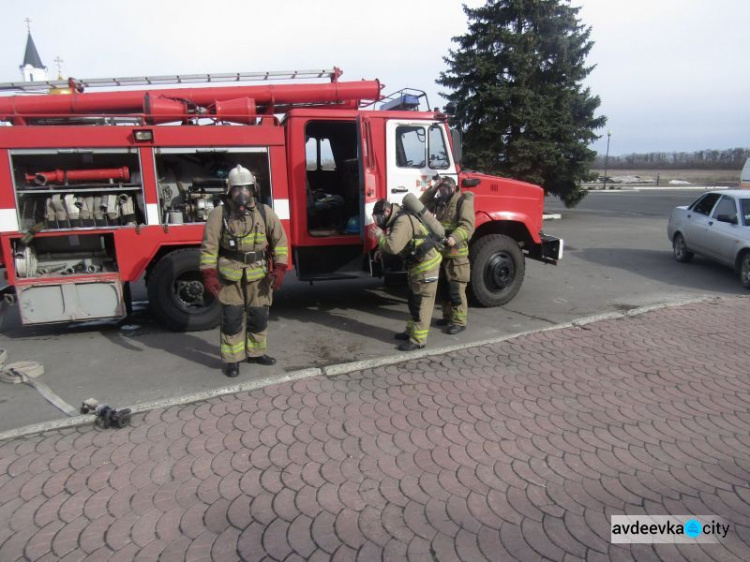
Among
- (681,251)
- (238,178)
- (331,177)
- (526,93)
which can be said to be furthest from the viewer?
(526,93)

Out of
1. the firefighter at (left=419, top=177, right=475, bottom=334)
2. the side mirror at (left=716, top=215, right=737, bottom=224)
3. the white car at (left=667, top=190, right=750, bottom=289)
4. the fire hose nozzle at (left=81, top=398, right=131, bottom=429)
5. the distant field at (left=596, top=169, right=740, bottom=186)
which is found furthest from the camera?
the distant field at (left=596, top=169, right=740, bottom=186)

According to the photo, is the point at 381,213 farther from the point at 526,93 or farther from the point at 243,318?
the point at 526,93

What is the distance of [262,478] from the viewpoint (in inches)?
122

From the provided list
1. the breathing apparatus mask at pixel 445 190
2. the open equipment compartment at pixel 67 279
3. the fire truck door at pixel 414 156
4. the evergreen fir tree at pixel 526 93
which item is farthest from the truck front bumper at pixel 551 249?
the evergreen fir tree at pixel 526 93

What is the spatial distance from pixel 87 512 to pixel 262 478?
0.95 m

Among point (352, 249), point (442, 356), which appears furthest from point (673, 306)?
point (352, 249)

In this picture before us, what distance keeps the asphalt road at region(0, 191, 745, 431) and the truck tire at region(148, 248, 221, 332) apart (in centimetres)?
16

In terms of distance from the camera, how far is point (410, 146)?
6.27 m

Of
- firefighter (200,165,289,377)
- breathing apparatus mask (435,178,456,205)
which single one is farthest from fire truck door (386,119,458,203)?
firefighter (200,165,289,377)

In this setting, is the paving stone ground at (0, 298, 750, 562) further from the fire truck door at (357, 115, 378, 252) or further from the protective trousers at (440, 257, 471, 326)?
the fire truck door at (357, 115, 378, 252)

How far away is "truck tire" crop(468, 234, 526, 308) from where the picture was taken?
6.59 metres

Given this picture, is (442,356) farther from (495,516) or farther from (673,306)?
(673,306)

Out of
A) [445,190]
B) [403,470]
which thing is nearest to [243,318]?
[403,470]

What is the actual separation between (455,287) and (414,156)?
69.3 inches
